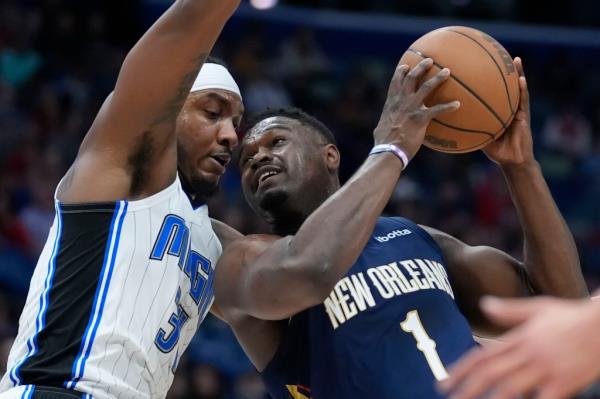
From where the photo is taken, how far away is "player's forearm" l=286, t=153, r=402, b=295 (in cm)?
379

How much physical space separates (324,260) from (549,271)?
1240mm

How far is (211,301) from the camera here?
4414 mm

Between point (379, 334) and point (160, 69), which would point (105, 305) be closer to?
point (160, 69)

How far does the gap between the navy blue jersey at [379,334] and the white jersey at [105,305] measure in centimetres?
60

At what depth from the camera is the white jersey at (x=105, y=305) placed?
3680mm

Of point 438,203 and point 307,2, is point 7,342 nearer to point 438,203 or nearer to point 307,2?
point 438,203

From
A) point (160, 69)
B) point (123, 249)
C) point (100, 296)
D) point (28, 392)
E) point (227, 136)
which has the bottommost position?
point (28, 392)

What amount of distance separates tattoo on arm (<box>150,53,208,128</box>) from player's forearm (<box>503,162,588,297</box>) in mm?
1549

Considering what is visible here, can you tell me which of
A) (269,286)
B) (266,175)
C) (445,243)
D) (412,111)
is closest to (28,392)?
(269,286)

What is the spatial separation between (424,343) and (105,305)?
1.30 meters

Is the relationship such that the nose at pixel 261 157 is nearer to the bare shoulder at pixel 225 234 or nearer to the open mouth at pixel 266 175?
the open mouth at pixel 266 175

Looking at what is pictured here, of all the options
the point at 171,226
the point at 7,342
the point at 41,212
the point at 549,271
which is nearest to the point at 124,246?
the point at 171,226

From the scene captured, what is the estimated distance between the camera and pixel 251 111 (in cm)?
1223

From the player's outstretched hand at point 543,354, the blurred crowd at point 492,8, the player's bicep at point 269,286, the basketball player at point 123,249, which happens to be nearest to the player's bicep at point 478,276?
the player's bicep at point 269,286
